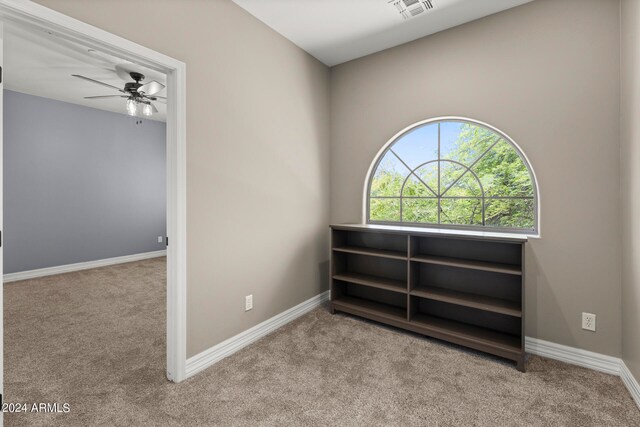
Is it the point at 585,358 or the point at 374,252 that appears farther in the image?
the point at 374,252

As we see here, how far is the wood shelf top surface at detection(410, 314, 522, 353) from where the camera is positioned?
7.16ft

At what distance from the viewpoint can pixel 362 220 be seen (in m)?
3.27

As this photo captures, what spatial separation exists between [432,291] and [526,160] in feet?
4.33

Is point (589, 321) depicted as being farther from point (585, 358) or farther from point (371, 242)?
point (371, 242)

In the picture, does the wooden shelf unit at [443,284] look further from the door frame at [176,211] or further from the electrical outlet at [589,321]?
the door frame at [176,211]

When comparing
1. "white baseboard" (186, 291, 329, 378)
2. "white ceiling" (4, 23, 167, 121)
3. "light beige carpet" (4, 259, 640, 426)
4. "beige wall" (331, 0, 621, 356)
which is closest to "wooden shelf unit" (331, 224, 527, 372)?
"light beige carpet" (4, 259, 640, 426)

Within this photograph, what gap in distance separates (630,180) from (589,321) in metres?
1.02

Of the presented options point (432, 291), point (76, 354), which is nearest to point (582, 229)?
point (432, 291)

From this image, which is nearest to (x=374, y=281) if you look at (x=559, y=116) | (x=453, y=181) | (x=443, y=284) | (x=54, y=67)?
(x=443, y=284)

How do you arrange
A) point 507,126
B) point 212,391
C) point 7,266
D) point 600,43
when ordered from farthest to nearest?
point 7,266
point 507,126
point 600,43
point 212,391

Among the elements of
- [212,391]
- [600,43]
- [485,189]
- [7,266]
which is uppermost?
[600,43]

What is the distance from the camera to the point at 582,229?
2150 millimetres

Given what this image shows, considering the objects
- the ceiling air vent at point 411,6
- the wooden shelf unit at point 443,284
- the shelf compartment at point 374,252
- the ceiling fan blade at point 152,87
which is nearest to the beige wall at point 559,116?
the wooden shelf unit at point 443,284

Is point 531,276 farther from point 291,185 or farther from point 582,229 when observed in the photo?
point 291,185
